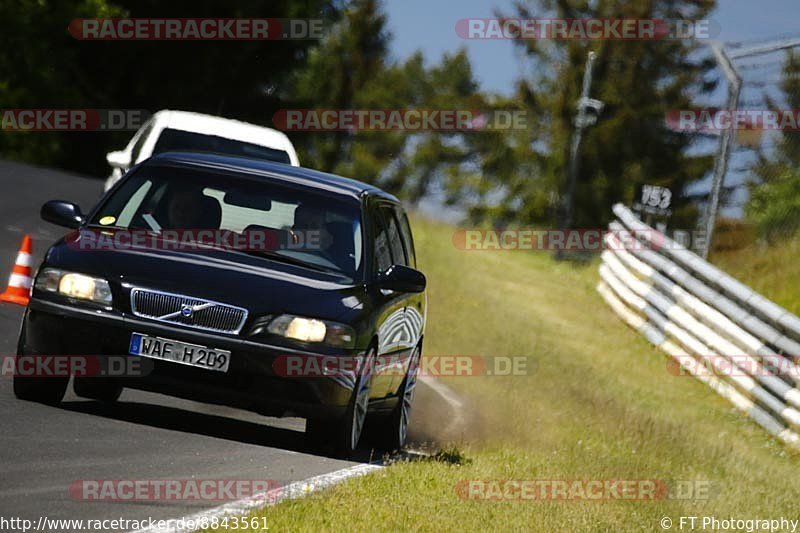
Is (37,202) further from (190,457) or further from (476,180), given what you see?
(476,180)

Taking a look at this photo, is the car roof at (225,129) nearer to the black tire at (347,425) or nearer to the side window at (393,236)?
the side window at (393,236)

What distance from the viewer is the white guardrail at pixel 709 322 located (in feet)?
57.9

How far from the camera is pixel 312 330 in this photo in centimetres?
938

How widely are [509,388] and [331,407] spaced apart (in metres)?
8.00

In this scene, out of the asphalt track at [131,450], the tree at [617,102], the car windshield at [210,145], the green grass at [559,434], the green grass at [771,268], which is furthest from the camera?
the tree at [617,102]

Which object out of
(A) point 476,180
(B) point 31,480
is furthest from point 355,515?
(A) point 476,180

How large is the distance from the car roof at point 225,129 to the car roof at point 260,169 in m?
7.00

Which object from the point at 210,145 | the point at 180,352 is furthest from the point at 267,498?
the point at 210,145

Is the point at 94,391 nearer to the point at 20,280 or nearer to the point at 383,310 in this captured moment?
the point at 383,310

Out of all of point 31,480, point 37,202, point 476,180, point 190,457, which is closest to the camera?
point 31,480

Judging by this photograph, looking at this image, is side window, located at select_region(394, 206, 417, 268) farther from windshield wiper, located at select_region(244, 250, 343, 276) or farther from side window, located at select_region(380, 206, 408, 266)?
windshield wiper, located at select_region(244, 250, 343, 276)

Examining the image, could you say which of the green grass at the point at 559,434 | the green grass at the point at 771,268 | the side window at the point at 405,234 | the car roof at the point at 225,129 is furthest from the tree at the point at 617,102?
the side window at the point at 405,234

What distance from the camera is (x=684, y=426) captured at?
54.9 feet

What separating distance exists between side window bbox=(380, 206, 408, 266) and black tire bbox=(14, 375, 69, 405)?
258 cm
